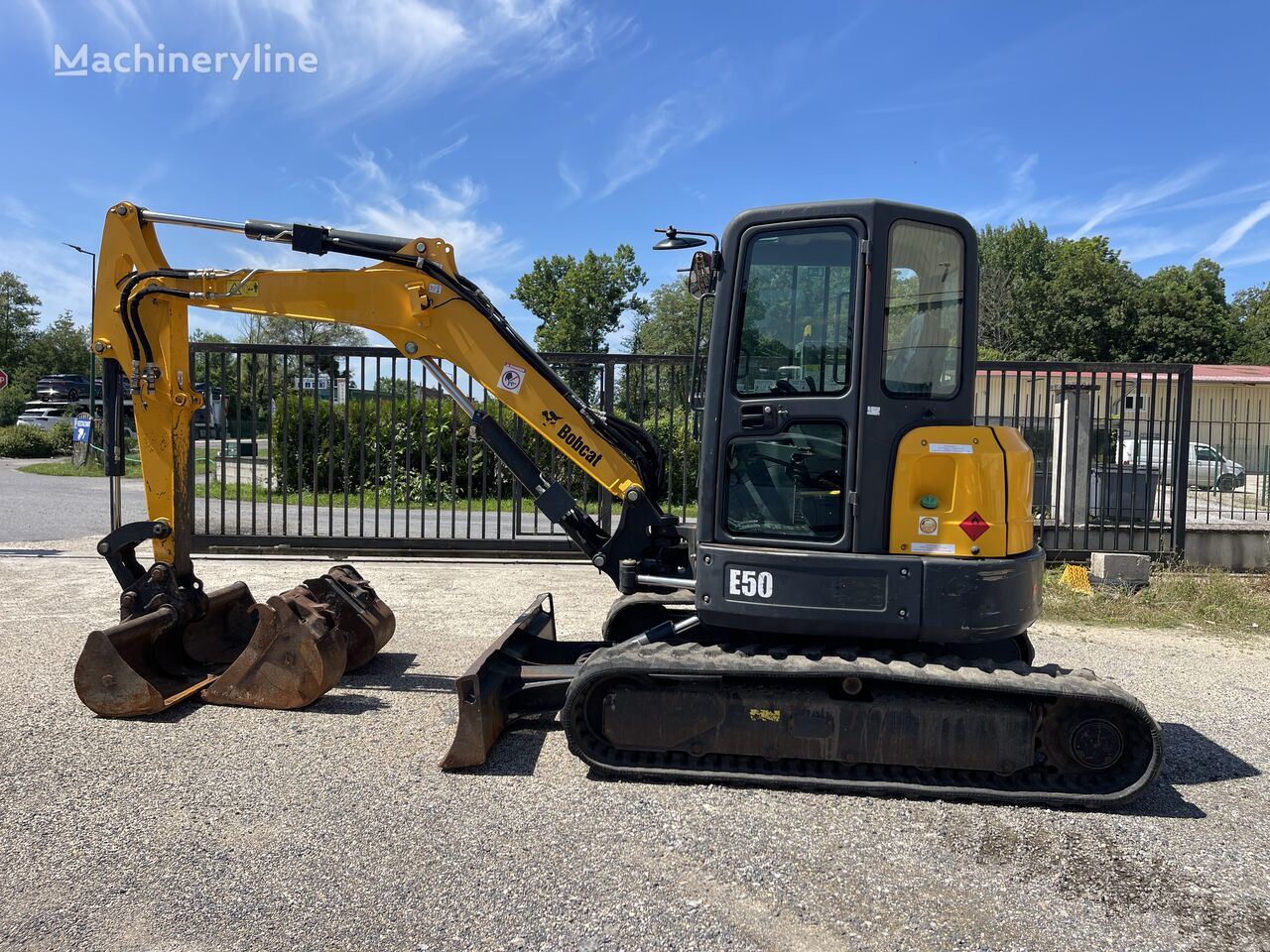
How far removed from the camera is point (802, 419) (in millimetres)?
4578

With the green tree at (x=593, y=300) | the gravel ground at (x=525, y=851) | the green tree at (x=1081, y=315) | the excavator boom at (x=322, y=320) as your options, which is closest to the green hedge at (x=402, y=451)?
the excavator boom at (x=322, y=320)

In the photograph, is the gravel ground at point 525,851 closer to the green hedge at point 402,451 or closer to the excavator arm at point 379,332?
the excavator arm at point 379,332

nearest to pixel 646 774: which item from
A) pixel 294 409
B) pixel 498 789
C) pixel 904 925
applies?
pixel 498 789

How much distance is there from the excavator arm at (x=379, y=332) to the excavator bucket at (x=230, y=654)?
1.86 ft

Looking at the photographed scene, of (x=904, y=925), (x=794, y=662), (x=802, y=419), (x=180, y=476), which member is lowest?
(x=904, y=925)

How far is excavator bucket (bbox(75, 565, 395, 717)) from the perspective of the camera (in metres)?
5.22

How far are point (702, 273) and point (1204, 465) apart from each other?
11.0 metres

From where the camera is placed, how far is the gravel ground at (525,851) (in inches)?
128

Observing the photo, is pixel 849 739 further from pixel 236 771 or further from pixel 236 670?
pixel 236 670

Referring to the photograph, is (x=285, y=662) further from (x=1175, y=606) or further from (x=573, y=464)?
(x=1175, y=606)

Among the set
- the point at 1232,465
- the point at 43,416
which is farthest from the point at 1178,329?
the point at 43,416

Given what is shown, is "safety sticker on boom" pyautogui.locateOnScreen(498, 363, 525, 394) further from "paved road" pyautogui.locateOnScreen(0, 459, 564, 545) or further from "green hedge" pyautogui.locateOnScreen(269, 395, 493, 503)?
"paved road" pyautogui.locateOnScreen(0, 459, 564, 545)

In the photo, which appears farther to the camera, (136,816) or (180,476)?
(180,476)

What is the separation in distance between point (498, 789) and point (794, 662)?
1604mm
